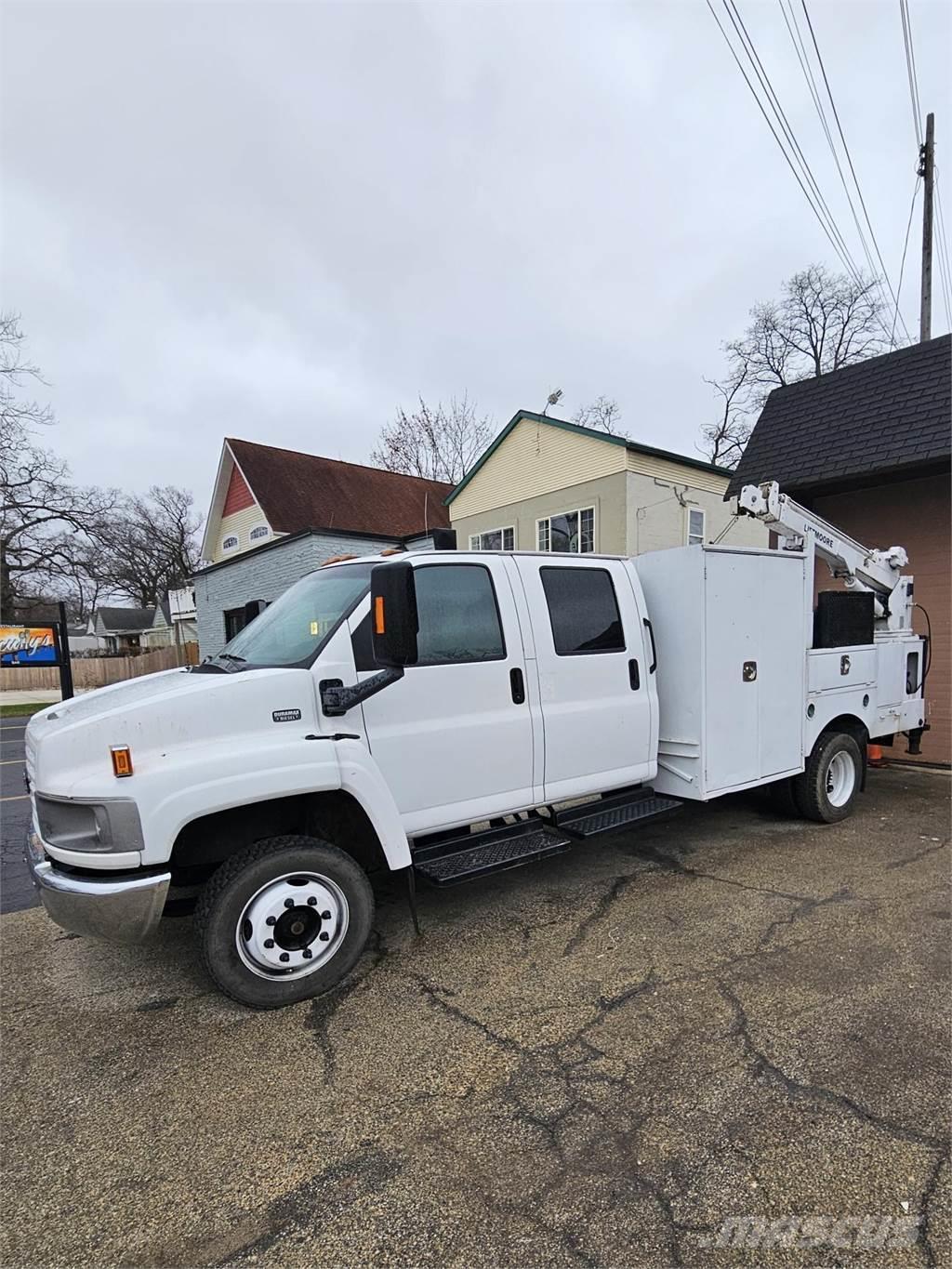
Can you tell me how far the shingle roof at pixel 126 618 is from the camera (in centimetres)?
5675

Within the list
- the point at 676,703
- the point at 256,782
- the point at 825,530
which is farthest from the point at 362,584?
the point at 825,530

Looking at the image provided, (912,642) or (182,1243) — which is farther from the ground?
(912,642)

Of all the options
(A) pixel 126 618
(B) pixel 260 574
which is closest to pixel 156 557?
(A) pixel 126 618

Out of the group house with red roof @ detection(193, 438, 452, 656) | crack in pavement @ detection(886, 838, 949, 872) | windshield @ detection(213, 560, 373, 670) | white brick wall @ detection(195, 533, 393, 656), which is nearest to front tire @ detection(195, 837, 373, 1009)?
windshield @ detection(213, 560, 373, 670)

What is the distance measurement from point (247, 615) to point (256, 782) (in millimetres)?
2195

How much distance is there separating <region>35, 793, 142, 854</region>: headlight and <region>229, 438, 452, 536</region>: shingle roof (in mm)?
18997

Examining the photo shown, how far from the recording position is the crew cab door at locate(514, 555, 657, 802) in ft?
13.3

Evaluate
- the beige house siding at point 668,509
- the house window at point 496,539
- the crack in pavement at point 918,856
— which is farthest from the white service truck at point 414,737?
the house window at point 496,539

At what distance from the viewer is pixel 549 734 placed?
3990 mm

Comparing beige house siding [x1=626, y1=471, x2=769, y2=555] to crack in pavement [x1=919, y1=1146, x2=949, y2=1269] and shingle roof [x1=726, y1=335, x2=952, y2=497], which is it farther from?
crack in pavement [x1=919, y1=1146, x2=949, y2=1269]

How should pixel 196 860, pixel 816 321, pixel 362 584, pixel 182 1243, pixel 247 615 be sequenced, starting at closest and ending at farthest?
pixel 182 1243 < pixel 196 860 < pixel 362 584 < pixel 247 615 < pixel 816 321

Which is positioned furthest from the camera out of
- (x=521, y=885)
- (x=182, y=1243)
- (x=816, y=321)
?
(x=816, y=321)

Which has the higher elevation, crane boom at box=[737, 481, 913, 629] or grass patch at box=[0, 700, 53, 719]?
crane boom at box=[737, 481, 913, 629]

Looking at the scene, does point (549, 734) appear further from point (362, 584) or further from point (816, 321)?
point (816, 321)
